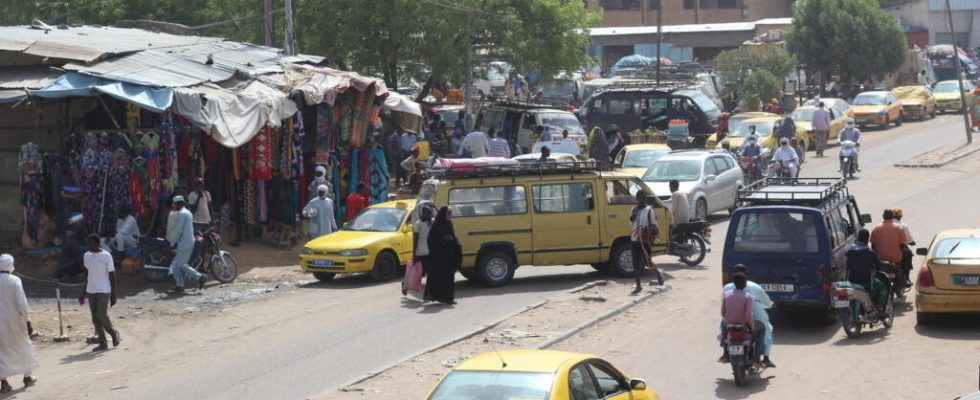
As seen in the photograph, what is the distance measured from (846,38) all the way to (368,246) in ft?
144

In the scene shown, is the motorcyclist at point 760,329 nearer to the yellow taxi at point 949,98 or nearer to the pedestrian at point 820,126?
the pedestrian at point 820,126

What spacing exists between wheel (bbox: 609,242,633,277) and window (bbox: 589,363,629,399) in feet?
36.1

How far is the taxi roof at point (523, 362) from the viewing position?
34.4 feet

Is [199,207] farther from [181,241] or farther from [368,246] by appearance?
[368,246]

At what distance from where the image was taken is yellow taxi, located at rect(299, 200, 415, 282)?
22.5 m

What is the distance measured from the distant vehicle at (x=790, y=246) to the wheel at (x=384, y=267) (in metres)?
7.12

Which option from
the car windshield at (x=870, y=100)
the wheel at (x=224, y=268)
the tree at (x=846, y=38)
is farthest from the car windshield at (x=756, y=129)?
the tree at (x=846, y=38)

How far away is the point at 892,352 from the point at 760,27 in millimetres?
57680

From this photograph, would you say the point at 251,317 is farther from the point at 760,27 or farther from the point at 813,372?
the point at 760,27

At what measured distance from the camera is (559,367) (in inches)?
413

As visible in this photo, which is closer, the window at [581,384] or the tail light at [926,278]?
the window at [581,384]

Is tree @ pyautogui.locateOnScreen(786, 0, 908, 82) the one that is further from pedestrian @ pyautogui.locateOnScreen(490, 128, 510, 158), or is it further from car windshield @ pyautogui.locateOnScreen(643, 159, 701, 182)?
car windshield @ pyautogui.locateOnScreen(643, 159, 701, 182)

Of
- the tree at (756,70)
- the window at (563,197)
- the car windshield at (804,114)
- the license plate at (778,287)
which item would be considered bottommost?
the license plate at (778,287)

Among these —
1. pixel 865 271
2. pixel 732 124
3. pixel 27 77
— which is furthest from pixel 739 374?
pixel 732 124
